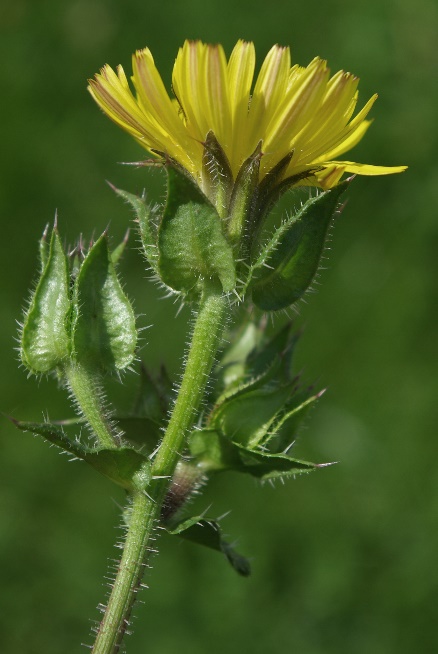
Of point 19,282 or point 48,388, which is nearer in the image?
point 48,388

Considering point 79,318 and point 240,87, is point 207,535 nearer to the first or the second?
point 79,318

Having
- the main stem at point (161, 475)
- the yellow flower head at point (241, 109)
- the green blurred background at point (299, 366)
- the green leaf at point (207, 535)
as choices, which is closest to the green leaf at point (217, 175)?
the yellow flower head at point (241, 109)

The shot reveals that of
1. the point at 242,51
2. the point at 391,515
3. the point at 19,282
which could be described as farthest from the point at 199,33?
the point at 242,51

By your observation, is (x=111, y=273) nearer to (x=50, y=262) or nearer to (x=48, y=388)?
(x=50, y=262)

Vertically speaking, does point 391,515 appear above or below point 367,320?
below

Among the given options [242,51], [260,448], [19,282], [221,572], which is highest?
[242,51]

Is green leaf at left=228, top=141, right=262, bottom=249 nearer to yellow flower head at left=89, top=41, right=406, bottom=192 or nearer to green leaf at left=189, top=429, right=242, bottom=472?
yellow flower head at left=89, top=41, right=406, bottom=192
